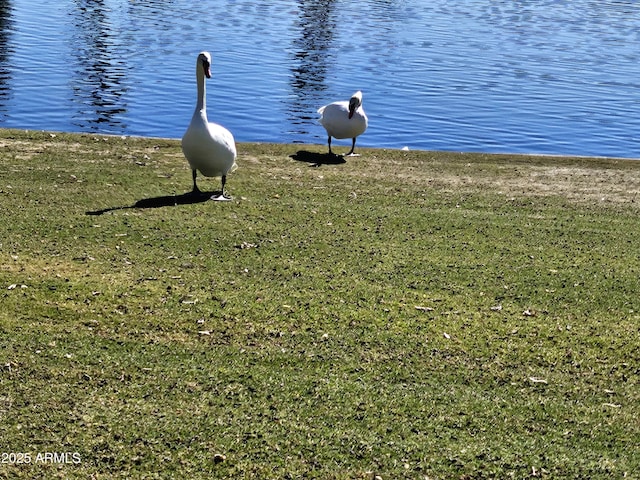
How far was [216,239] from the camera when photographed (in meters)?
10.4

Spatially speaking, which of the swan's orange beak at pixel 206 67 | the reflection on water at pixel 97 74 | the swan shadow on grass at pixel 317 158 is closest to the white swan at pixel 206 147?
the swan's orange beak at pixel 206 67

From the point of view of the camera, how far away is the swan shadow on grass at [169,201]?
1145cm

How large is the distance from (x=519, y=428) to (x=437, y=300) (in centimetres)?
248

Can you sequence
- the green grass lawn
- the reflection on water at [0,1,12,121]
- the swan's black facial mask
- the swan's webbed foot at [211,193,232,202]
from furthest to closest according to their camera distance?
the reflection on water at [0,1,12,121], the swan's black facial mask, the swan's webbed foot at [211,193,232,202], the green grass lawn

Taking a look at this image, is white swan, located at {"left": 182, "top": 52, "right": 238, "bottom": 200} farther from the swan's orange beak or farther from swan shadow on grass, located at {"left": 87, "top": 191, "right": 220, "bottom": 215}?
the swan's orange beak

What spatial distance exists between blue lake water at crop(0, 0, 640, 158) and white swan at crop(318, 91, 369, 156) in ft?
20.5

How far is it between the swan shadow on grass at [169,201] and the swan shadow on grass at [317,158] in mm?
3586

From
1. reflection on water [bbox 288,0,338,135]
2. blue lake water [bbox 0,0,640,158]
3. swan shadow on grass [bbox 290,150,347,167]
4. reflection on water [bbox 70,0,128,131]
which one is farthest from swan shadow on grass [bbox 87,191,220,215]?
reflection on water [bbox 288,0,338,135]

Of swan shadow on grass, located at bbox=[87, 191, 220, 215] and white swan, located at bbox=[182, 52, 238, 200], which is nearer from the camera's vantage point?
swan shadow on grass, located at bbox=[87, 191, 220, 215]

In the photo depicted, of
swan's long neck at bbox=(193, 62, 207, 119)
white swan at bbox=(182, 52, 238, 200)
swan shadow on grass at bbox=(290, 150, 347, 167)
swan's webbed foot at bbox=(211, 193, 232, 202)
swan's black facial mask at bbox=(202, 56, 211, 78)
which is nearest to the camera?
white swan at bbox=(182, 52, 238, 200)

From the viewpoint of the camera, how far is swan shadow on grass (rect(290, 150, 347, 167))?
16.1 meters

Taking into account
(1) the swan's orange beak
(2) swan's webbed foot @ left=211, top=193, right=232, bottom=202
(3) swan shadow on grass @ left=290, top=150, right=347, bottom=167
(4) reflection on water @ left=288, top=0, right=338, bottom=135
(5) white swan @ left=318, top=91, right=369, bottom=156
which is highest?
(1) the swan's orange beak

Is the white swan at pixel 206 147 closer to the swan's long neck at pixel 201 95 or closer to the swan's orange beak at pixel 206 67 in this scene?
the swan's long neck at pixel 201 95

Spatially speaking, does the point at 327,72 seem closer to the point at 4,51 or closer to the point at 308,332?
the point at 4,51
